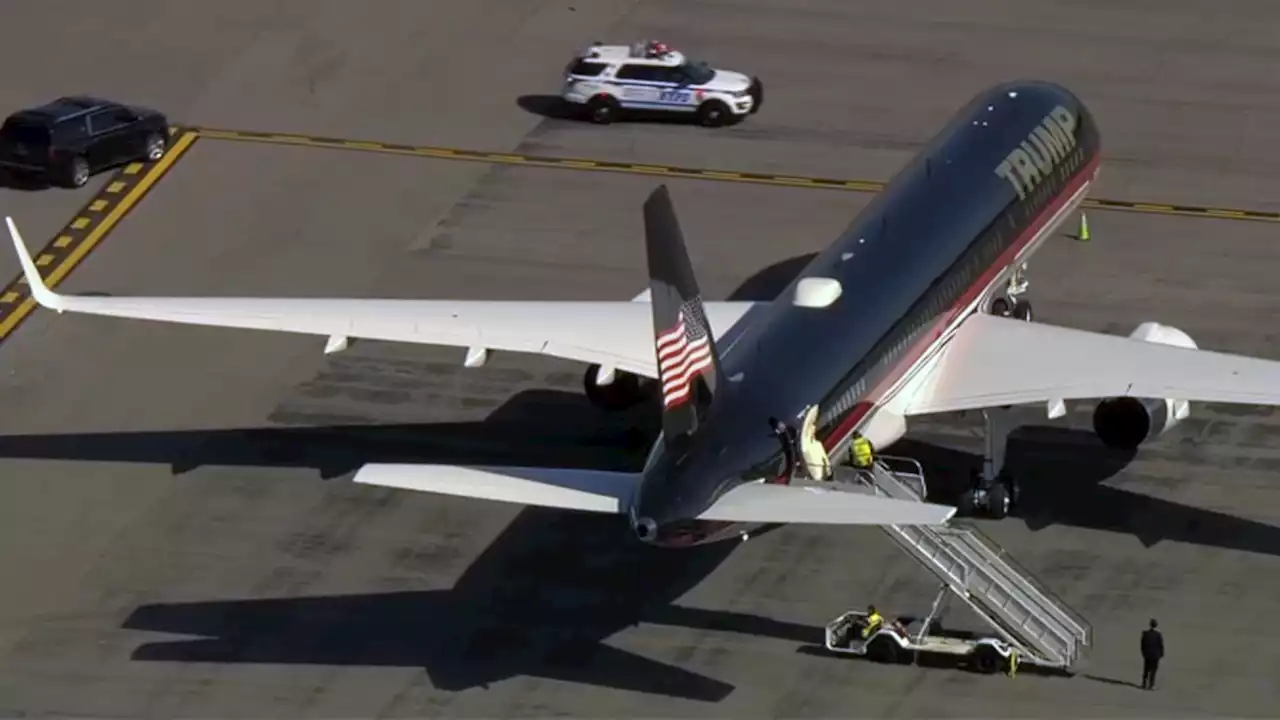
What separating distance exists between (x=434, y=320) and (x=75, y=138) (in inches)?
804

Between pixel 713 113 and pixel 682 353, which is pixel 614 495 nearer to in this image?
pixel 682 353

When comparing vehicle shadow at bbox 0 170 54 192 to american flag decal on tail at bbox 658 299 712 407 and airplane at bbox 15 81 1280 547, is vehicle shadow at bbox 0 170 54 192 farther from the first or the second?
american flag decal on tail at bbox 658 299 712 407

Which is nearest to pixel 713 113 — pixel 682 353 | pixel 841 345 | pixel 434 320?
pixel 434 320

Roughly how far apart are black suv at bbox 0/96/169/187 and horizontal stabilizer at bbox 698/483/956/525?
32.1 m

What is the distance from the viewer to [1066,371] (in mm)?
56375

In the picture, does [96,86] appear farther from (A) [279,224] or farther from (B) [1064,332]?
(B) [1064,332]

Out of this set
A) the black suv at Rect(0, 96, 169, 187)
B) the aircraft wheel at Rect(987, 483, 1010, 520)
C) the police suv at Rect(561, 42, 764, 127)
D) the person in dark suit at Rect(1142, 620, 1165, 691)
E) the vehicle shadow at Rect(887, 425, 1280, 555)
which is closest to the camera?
the person in dark suit at Rect(1142, 620, 1165, 691)

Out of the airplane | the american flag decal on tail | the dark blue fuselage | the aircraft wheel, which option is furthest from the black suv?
the american flag decal on tail

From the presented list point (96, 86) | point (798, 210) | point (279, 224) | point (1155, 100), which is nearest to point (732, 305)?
point (798, 210)

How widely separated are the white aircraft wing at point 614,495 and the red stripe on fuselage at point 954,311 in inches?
218

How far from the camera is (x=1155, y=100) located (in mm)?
77188

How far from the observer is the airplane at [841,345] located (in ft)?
157

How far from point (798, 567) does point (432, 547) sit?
26.7ft

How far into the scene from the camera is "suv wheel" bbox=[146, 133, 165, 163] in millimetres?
75125
